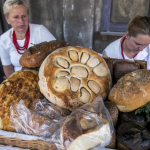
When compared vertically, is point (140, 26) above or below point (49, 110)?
above

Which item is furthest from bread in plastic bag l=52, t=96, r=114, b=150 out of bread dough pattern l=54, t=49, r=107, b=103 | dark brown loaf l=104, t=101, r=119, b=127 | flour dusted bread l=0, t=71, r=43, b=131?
flour dusted bread l=0, t=71, r=43, b=131

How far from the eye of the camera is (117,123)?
3.12 feet

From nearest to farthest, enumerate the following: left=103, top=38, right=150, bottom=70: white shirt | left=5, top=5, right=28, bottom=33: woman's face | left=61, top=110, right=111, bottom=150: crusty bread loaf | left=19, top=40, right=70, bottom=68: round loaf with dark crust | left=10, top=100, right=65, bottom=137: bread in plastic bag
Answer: left=61, top=110, right=111, bottom=150: crusty bread loaf → left=10, top=100, right=65, bottom=137: bread in plastic bag → left=19, top=40, right=70, bottom=68: round loaf with dark crust → left=5, top=5, right=28, bottom=33: woman's face → left=103, top=38, right=150, bottom=70: white shirt

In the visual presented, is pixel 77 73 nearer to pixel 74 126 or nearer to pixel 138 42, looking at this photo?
pixel 74 126

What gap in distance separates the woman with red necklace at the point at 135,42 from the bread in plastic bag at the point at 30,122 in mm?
1447

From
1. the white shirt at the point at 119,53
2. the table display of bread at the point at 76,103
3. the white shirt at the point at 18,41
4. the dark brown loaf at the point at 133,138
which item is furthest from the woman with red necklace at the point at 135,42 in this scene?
the dark brown loaf at the point at 133,138

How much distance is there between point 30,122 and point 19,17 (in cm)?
159

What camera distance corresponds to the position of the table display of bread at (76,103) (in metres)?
0.70

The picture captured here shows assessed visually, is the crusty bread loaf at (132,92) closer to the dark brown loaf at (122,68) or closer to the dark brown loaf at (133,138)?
the dark brown loaf at (133,138)

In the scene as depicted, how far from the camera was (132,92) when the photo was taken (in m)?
0.87

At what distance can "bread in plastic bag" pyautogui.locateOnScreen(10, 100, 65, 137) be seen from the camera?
2.60ft

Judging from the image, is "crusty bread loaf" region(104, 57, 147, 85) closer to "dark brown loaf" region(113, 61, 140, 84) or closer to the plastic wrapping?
"dark brown loaf" region(113, 61, 140, 84)

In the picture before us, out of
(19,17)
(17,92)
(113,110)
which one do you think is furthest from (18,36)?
(113,110)

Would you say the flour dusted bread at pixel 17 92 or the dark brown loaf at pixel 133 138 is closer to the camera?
the dark brown loaf at pixel 133 138
